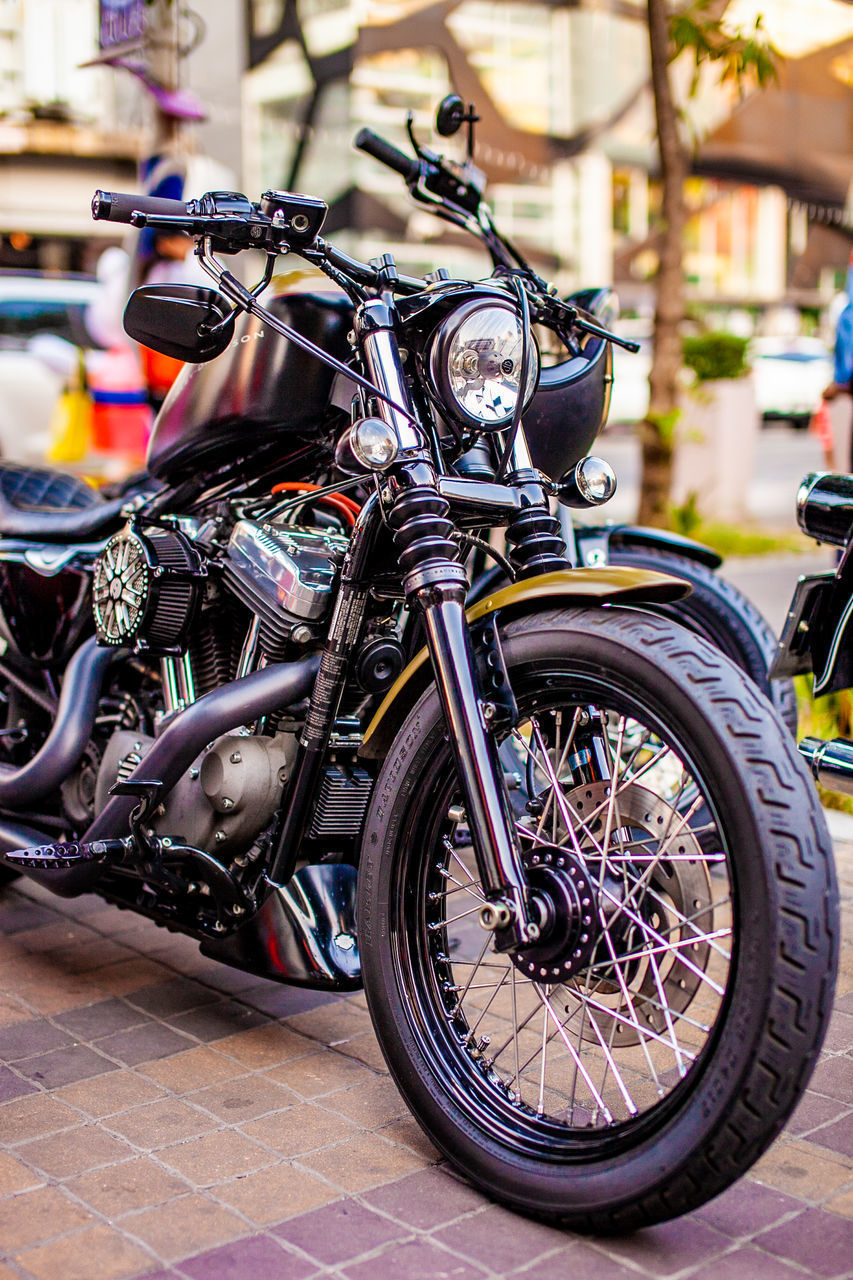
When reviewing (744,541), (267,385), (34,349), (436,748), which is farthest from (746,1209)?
(34,349)

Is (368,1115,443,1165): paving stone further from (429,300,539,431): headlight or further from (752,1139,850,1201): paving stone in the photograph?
(429,300,539,431): headlight

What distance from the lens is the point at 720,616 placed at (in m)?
3.66

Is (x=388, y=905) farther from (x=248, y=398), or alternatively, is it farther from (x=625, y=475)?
(x=625, y=475)

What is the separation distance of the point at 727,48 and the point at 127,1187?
5.70 metres

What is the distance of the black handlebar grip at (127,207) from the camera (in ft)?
8.07

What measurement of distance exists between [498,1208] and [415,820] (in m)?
0.66

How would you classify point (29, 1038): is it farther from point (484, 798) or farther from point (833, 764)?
point (833, 764)

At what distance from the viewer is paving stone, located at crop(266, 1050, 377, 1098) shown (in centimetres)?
281

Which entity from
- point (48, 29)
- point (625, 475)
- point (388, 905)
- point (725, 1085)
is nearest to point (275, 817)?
point (388, 905)

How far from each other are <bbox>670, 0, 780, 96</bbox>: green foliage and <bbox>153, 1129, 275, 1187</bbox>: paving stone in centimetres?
532

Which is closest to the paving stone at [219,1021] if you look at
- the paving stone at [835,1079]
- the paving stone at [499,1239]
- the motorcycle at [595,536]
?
the paving stone at [499,1239]

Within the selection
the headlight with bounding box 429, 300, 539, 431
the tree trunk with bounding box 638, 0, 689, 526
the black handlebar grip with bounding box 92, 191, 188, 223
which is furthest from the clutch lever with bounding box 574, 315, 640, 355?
the tree trunk with bounding box 638, 0, 689, 526

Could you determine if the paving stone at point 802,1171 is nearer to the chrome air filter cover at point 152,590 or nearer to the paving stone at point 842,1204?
the paving stone at point 842,1204

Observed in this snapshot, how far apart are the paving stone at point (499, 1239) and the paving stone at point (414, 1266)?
3 cm
